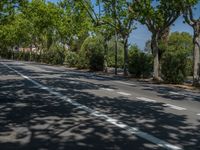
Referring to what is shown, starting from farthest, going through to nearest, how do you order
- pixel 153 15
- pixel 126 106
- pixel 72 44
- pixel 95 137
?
pixel 72 44
pixel 153 15
pixel 126 106
pixel 95 137

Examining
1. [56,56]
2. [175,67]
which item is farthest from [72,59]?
[175,67]

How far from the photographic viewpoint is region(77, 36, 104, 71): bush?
162 feet

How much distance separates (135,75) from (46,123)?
1086 inches

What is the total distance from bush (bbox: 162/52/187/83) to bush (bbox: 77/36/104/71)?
1864cm

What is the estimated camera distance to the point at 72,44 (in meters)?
71.2

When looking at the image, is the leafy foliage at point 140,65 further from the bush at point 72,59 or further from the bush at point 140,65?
the bush at point 72,59

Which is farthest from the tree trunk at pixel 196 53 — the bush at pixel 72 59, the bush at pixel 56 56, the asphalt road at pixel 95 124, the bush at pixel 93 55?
the bush at pixel 56 56

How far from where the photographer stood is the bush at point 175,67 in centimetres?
2984

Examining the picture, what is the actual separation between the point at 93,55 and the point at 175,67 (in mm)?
20991

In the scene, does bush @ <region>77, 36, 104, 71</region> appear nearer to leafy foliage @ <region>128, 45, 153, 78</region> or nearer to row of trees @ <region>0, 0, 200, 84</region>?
row of trees @ <region>0, 0, 200, 84</region>

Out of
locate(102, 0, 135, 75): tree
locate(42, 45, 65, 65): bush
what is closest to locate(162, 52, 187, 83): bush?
locate(102, 0, 135, 75): tree

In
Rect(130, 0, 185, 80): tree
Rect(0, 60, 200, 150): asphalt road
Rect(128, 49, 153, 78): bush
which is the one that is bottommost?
Rect(0, 60, 200, 150): asphalt road

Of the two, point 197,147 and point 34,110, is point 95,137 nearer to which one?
point 197,147

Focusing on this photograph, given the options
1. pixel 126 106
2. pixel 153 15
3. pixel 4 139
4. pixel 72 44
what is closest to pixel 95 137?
pixel 4 139
